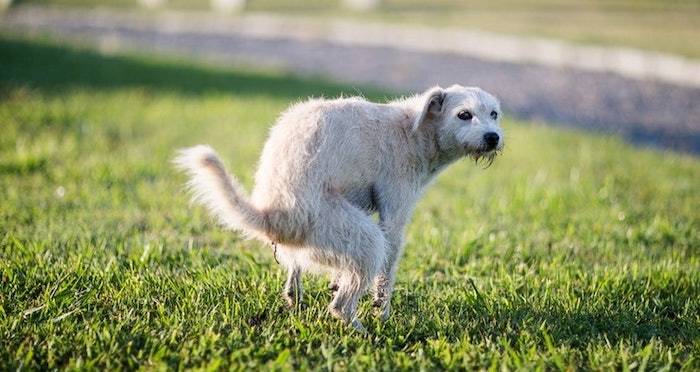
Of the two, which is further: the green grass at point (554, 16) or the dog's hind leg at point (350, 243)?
the green grass at point (554, 16)

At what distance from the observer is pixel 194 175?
387cm

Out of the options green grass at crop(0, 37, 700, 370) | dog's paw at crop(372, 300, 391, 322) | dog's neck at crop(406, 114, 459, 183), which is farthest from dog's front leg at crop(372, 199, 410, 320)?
dog's neck at crop(406, 114, 459, 183)

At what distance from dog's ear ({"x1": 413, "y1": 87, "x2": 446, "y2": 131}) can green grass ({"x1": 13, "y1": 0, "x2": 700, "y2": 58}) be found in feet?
42.3

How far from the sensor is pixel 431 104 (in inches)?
172

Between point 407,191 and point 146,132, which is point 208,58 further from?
point 407,191

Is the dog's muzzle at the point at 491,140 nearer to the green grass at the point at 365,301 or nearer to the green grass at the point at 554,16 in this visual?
the green grass at the point at 365,301

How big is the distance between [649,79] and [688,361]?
39.1 feet

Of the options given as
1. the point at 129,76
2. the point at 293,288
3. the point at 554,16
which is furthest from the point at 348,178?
the point at 554,16

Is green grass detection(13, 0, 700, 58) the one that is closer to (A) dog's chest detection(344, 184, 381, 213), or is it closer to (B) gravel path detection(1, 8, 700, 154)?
(B) gravel path detection(1, 8, 700, 154)

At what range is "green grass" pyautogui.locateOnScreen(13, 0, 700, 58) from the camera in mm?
18742

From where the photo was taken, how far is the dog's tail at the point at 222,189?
12.1ft

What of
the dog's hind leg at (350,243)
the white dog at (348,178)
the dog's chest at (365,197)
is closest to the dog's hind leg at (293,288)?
the white dog at (348,178)

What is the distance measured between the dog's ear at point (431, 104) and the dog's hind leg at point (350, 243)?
0.72 metres

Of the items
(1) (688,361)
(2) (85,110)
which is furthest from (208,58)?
(1) (688,361)
